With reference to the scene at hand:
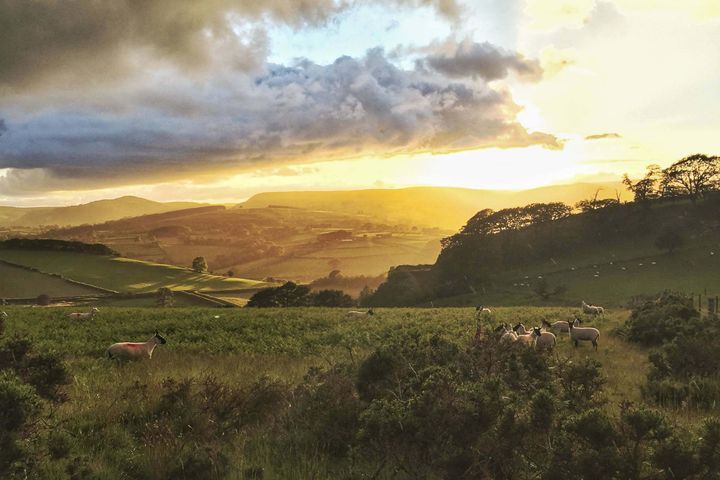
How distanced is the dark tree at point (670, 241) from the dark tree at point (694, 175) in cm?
2496

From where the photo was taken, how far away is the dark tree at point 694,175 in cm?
9938

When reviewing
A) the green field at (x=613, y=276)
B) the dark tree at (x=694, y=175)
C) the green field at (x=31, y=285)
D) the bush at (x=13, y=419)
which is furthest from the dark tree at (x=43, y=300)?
the dark tree at (x=694, y=175)

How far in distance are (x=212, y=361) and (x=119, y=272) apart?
90033 millimetres

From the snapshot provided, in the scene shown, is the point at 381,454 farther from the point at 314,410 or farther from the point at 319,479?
the point at 314,410

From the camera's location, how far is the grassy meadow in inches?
242

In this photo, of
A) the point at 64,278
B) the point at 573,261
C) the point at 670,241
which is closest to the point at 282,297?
the point at 64,278

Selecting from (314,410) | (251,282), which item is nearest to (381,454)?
(314,410)

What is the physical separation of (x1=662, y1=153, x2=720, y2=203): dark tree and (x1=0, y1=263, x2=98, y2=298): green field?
121 m

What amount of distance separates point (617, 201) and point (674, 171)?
13.1 metres

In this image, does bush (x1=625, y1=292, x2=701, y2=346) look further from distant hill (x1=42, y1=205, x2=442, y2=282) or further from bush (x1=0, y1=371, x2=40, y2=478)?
distant hill (x1=42, y1=205, x2=442, y2=282)

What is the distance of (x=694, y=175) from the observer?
102 metres

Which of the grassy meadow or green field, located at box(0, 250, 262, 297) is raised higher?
the grassy meadow

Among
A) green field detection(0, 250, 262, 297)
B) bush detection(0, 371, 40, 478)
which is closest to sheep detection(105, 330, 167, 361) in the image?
bush detection(0, 371, 40, 478)

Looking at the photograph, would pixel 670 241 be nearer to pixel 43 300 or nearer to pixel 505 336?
pixel 505 336
